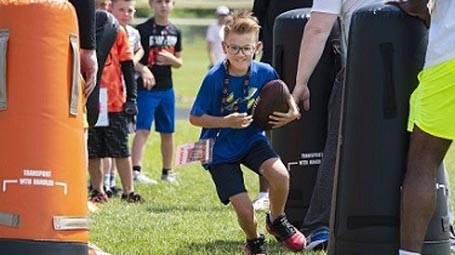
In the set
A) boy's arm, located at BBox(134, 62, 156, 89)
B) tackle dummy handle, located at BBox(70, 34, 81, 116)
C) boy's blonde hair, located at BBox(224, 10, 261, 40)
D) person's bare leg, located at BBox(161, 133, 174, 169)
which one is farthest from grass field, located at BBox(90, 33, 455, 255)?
tackle dummy handle, located at BBox(70, 34, 81, 116)

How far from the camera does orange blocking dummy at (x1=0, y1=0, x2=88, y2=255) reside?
542 cm

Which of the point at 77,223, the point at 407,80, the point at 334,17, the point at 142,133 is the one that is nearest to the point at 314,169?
the point at 334,17

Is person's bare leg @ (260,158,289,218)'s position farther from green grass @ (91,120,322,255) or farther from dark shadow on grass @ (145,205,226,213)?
dark shadow on grass @ (145,205,226,213)

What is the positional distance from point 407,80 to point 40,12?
5.91 ft

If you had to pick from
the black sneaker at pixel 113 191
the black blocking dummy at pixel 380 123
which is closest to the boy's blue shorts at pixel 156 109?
the black sneaker at pixel 113 191

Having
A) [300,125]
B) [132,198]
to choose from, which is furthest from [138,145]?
[300,125]

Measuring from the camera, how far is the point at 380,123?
596cm

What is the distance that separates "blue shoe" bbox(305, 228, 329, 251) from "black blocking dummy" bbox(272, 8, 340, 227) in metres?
0.55

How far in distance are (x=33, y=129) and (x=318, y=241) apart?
2410 mm

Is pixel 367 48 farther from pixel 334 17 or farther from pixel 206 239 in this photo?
pixel 206 239

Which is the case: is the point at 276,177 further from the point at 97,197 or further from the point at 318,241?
the point at 97,197

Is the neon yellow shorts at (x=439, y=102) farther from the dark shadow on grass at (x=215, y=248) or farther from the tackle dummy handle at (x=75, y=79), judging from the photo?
the dark shadow on grass at (x=215, y=248)

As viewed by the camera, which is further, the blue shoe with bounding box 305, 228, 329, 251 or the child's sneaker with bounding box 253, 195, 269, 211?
the child's sneaker with bounding box 253, 195, 269, 211

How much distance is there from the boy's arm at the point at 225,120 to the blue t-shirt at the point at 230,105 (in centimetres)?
8
